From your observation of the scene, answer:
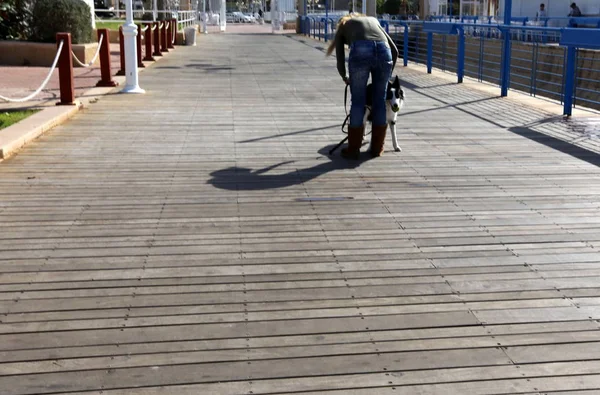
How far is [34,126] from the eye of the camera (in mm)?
8883

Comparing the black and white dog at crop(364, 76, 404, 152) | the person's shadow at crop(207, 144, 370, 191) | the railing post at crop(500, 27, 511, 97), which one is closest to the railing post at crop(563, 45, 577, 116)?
the railing post at crop(500, 27, 511, 97)

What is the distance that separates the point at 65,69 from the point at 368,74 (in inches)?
199

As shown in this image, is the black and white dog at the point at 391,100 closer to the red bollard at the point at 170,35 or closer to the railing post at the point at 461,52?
the railing post at the point at 461,52

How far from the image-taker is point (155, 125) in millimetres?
9844

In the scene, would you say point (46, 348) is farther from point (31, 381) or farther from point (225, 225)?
point (225, 225)

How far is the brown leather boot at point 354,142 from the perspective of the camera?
7.69 m

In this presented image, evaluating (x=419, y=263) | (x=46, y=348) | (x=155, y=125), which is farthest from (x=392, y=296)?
(x=155, y=125)

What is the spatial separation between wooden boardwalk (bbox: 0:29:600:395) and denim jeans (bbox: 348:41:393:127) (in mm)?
526

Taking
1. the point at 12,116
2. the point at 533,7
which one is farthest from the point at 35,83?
the point at 533,7

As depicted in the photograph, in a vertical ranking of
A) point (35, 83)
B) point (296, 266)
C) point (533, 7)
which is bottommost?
point (296, 266)

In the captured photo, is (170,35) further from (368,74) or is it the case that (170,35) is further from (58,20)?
(368,74)

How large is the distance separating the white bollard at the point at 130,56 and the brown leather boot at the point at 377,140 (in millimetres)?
6411

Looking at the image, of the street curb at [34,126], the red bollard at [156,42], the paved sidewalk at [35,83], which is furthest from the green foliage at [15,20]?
the street curb at [34,126]

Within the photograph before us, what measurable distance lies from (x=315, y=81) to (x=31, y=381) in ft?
41.7
